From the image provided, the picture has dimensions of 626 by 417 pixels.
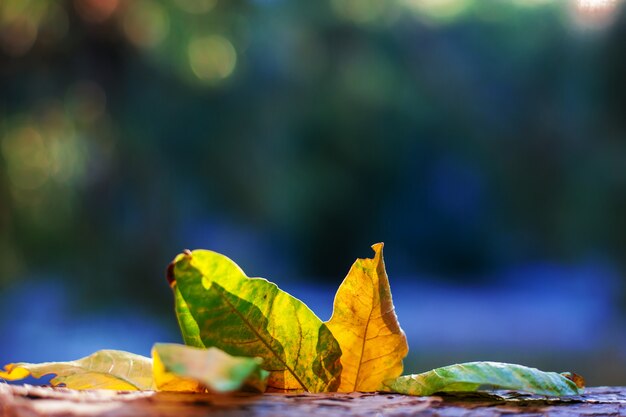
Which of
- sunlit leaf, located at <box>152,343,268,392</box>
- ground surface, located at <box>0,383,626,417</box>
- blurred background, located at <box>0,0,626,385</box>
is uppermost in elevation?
blurred background, located at <box>0,0,626,385</box>

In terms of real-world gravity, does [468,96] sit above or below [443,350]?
above

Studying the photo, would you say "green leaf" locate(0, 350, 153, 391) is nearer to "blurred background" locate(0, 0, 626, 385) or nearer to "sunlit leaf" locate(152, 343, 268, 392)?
"sunlit leaf" locate(152, 343, 268, 392)

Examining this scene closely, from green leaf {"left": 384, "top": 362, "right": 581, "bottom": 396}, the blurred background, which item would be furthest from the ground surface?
the blurred background

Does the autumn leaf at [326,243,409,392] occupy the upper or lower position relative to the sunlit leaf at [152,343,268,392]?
upper

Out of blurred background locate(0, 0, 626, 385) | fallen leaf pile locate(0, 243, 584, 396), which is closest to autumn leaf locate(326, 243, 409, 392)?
fallen leaf pile locate(0, 243, 584, 396)

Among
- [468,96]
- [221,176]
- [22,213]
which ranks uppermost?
[468,96]

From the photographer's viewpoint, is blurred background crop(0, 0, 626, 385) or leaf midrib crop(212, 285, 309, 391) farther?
blurred background crop(0, 0, 626, 385)

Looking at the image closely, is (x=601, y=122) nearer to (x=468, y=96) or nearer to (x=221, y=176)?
(x=468, y=96)

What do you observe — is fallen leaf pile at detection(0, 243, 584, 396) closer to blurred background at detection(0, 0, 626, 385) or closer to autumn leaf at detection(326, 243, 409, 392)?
autumn leaf at detection(326, 243, 409, 392)

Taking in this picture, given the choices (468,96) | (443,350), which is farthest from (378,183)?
(443,350)
